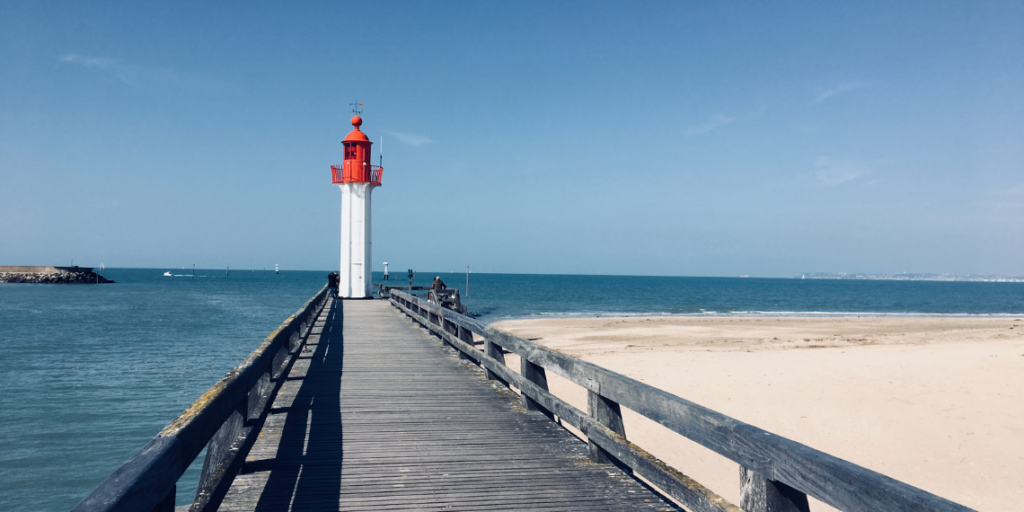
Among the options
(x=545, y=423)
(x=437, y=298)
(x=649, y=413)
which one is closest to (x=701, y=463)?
(x=545, y=423)

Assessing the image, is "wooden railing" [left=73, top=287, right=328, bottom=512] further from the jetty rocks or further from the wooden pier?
the jetty rocks

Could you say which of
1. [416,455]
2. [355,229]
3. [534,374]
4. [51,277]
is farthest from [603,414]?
[51,277]

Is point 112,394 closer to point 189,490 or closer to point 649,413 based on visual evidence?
point 189,490

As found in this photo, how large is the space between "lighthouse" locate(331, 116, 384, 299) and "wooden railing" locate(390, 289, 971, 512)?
68.6 ft

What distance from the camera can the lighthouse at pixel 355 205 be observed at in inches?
998

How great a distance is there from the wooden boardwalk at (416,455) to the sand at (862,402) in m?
3.90

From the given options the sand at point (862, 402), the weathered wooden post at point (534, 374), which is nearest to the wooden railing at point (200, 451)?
the weathered wooden post at point (534, 374)

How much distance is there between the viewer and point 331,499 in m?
3.69

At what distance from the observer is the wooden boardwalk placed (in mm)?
3701

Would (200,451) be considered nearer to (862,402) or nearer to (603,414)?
(603,414)

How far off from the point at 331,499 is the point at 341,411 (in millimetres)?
2522

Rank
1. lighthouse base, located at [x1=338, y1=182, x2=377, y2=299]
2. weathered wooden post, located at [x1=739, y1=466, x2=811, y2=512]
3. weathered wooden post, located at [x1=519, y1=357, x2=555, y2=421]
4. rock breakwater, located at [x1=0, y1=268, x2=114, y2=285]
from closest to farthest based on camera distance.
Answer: weathered wooden post, located at [x1=739, y1=466, x2=811, y2=512]
weathered wooden post, located at [x1=519, y1=357, x2=555, y2=421]
lighthouse base, located at [x1=338, y1=182, x2=377, y2=299]
rock breakwater, located at [x1=0, y1=268, x2=114, y2=285]

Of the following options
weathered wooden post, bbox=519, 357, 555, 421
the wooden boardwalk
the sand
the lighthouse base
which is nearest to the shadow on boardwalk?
the wooden boardwalk

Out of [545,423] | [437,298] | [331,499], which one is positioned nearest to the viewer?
[331,499]
